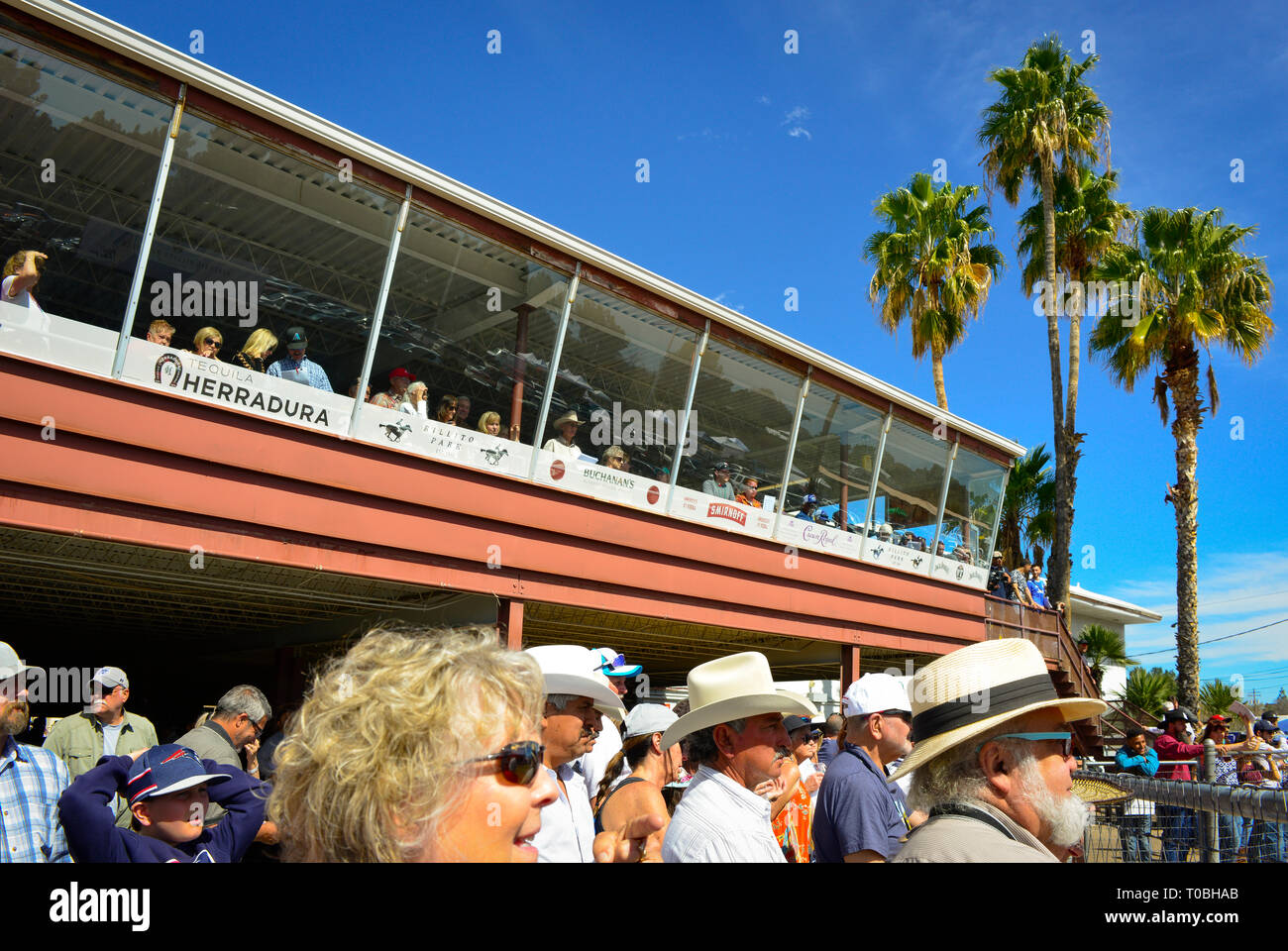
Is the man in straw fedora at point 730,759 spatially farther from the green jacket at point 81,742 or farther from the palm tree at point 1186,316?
the palm tree at point 1186,316

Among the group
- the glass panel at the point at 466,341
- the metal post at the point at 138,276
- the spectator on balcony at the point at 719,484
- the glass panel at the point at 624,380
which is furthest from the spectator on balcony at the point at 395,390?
the spectator on balcony at the point at 719,484

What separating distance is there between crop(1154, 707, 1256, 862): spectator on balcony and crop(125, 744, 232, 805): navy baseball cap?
4.56 meters

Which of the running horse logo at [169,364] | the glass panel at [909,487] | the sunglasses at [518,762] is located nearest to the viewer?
the sunglasses at [518,762]

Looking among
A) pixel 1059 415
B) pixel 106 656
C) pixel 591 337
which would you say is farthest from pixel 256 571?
pixel 1059 415

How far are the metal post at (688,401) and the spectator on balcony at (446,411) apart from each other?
3023 millimetres

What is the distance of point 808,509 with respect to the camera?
13031mm

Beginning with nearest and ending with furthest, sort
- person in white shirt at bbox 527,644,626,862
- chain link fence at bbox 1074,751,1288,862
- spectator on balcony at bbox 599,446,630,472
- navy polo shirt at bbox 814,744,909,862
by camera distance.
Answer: chain link fence at bbox 1074,751,1288,862 < navy polo shirt at bbox 814,744,909,862 < person in white shirt at bbox 527,644,626,862 < spectator on balcony at bbox 599,446,630,472

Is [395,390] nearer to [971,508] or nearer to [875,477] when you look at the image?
[875,477]

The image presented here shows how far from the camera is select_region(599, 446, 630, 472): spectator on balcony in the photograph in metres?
10.6

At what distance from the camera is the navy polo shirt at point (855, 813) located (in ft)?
12.2

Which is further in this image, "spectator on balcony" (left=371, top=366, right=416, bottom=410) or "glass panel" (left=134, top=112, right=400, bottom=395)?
"spectator on balcony" (left=371, top=366, right=416, bottom=410)

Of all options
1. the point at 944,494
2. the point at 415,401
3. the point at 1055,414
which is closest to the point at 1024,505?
the point at 1055,414

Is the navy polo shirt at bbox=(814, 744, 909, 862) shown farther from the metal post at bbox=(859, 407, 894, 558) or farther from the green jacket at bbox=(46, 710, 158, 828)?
the metal post at bbox=(859, 407, 894, 558)

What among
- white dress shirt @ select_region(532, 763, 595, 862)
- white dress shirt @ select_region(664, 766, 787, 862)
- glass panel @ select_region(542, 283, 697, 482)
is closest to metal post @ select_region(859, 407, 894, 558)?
glass panel @ select_region(542, 283, 697, 482)
